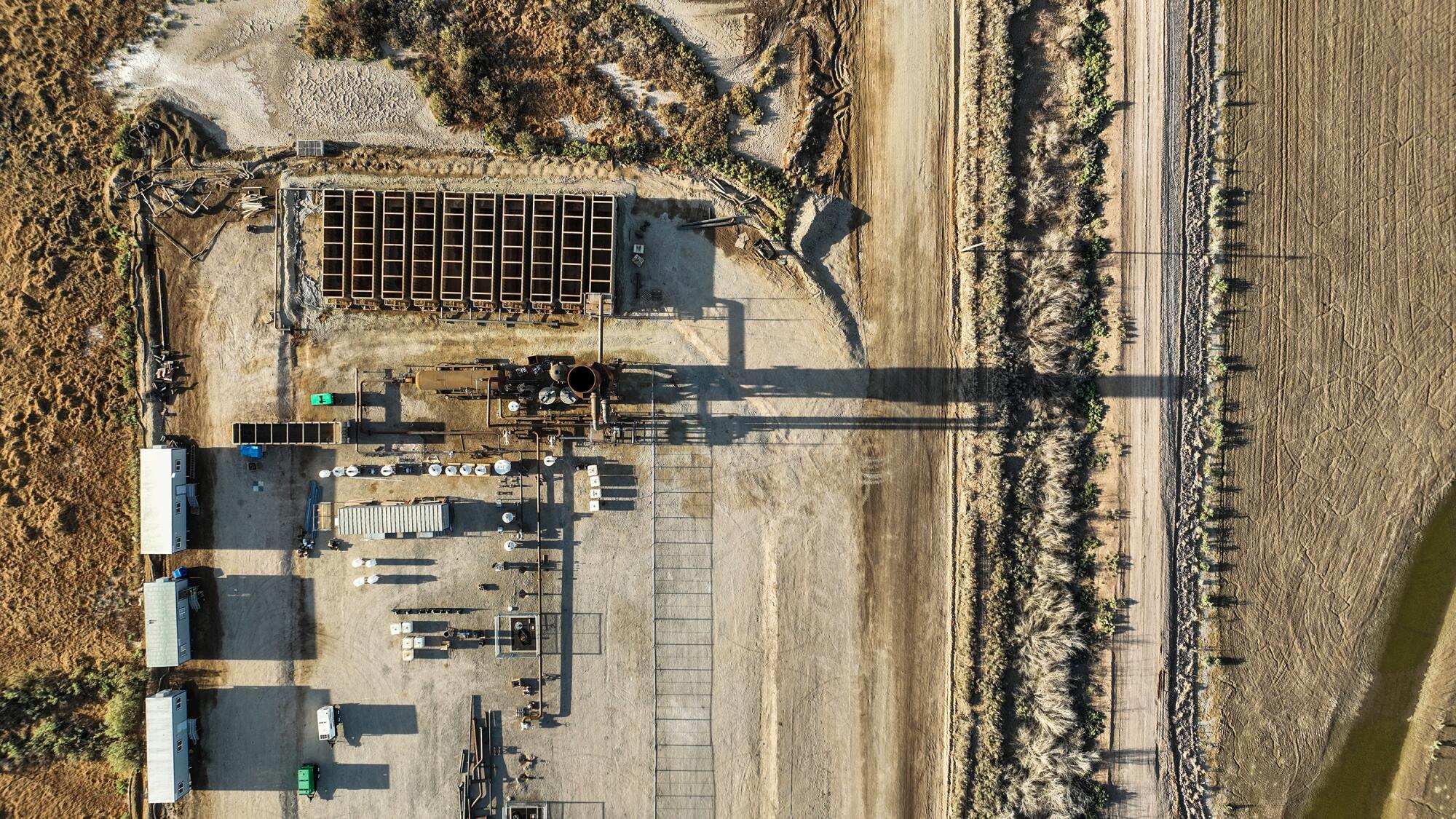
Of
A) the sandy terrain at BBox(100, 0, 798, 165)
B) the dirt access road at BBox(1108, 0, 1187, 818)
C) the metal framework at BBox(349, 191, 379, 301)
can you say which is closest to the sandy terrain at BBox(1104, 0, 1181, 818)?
the dirt access road at BBox(1108, 0, 1187, 818)

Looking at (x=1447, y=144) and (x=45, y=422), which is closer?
(x=45, y=422)

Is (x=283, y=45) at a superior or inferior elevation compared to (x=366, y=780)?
superior

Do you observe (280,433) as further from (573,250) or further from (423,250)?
(573,250)

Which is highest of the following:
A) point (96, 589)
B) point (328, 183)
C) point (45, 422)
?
point (328, 183)

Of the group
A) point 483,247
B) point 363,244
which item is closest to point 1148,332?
point 483,247

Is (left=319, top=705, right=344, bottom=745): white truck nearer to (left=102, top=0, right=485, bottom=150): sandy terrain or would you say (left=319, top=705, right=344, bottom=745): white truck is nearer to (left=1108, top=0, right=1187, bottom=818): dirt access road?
(left=102, top=0, right=485, bottom=150): sandy terrain

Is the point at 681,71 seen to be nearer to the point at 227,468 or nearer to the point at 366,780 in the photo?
the point at 227,468

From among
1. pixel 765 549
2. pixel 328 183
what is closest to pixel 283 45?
pixel 328 183
